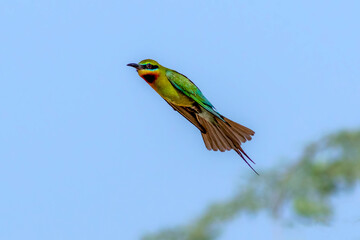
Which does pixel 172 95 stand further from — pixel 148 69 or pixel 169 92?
pixel 148 69

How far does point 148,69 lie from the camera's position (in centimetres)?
329

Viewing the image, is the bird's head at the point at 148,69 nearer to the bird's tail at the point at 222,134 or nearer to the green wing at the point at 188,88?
the green wing at the point at 188,88

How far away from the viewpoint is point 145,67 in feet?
10.7

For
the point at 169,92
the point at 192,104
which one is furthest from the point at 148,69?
the point at 192,104

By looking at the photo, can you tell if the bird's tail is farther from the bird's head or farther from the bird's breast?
the bird's head

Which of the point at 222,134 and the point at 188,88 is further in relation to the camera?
the point at 222,134

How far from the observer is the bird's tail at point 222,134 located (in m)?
3.65

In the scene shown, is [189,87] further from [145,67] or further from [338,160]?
[338,160]

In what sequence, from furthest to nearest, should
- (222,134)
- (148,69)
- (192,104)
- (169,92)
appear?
(222,134) → (192,104) → (169,92) → (148,69)

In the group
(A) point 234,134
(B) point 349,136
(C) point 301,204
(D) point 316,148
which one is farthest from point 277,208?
(A) point 234,134

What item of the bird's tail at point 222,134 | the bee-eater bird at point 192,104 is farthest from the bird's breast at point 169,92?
the bird's tail at point 222,134

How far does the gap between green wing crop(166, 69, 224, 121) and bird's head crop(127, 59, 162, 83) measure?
10 cm

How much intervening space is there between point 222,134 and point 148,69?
603mm

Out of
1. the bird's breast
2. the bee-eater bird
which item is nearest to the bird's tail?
the bee-eater bird
